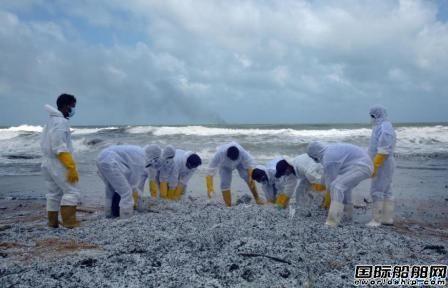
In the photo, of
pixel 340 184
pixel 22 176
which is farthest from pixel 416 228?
pixel 22 176

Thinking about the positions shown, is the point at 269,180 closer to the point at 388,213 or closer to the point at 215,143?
the point at 388,213

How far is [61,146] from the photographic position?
22.7 feet

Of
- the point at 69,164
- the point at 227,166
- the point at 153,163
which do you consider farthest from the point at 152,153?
the point at 69,164

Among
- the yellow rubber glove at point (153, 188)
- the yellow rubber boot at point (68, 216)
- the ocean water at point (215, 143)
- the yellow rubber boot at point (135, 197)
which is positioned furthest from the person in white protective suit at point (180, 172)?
the ocean water at point (215, 143)

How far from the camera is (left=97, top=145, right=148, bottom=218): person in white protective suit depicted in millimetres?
7871

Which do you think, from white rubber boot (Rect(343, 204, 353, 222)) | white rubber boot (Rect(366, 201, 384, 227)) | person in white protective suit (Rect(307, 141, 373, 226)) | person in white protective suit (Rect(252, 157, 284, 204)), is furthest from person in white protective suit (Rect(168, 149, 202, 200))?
white rubber boot (Rect(366, 201, 384, 227))

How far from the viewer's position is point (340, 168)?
25.0 ft

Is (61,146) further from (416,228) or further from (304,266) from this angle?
(416,228)

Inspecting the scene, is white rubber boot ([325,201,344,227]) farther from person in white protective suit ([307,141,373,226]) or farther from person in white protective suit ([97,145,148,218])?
person in white protective suit ([97,145,148,218])

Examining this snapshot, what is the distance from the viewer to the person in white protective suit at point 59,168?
22.8 feet

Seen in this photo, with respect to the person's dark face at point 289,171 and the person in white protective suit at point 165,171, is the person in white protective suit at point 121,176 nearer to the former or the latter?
the person in white protective suit at point 165,171

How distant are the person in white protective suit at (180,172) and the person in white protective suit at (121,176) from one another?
5.86 ft

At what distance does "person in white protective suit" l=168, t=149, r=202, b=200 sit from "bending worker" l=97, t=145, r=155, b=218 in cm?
178

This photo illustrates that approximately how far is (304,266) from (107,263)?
231 cm
